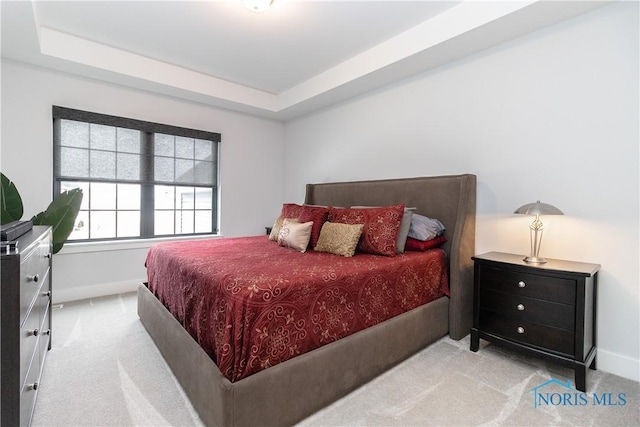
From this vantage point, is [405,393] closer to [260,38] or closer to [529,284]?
[529,284]

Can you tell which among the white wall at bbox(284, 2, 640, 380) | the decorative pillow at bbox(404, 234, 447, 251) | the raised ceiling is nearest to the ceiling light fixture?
the raised ceiling

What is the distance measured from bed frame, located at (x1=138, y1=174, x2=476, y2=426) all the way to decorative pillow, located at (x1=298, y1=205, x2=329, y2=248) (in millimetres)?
728

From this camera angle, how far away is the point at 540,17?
222 centimetres

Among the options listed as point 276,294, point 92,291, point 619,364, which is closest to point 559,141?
point 619,364

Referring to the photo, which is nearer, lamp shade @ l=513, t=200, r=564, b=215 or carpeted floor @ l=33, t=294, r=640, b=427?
carpeted floor @ l=33, t=294, r=640, b=427

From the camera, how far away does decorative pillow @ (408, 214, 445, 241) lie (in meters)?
2.65

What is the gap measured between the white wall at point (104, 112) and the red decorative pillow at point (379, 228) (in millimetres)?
2456

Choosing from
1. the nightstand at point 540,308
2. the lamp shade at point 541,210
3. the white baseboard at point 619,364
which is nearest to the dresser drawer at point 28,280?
the nightstand at point 540,308

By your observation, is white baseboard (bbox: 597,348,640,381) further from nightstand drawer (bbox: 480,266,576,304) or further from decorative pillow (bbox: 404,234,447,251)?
decorative pillow (bbox: 404,234,447,251)

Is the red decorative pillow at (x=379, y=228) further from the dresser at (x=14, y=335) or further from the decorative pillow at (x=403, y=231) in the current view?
the dresser at (x=14, y=335)

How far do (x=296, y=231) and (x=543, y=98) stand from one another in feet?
7.28

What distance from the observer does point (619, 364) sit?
79.7 inches

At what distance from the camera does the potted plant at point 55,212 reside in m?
2.61

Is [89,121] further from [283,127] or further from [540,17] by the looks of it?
[540,17]
